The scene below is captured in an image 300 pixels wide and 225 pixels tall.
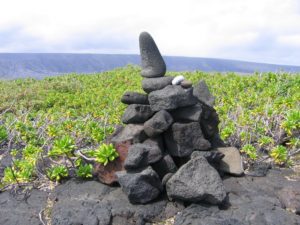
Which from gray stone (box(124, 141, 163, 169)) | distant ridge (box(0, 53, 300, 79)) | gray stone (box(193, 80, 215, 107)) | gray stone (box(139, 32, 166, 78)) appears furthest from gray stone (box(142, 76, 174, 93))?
distant ridge (box(0, 53, 300, 79))

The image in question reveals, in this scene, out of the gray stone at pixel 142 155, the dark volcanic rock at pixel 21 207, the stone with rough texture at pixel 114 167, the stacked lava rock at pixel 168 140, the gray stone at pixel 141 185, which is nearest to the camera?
the stacked lava rock at pixel 168 140

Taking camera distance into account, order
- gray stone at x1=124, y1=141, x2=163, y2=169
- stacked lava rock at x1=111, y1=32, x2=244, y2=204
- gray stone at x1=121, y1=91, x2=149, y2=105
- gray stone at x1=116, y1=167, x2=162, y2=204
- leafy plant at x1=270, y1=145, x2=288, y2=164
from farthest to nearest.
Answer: leafy plant at x1=270, y1=145, x2=288, y2=164 < gray stone at x1=121, y1=91, x2=149, y2=105 < gray stone at x1=124, y1=141, x2=163, y2=169 < gray stone at x1=116, y1=167, x2=162, y2=204 < stacked lava rock at x1=111, y1=32, x2=244, y2=204

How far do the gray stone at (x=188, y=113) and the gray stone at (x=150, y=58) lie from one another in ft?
2.14

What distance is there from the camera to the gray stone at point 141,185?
18.6 feet

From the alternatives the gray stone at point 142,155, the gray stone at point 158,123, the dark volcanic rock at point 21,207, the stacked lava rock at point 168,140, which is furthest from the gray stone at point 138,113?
the dark volcanic rock at point 21,207

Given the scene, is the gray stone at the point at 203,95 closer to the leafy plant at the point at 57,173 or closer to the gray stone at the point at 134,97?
the gray stone at the point at 134,97

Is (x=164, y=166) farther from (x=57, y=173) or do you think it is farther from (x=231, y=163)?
(x=57, y=173)

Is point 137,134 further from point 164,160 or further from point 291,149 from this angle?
point 291,149

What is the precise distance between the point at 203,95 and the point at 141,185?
1877 mm

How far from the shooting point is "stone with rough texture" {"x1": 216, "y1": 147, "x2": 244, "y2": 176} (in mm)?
6359

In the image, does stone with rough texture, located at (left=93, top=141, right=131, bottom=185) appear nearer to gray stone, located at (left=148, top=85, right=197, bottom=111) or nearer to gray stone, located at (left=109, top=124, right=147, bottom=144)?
gray stone, located at (left=109, top=124, right=147, bottom=144)

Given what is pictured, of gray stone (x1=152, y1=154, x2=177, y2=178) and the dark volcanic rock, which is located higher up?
gray stone (x1=152, y1=154, x2=177, y2=178)

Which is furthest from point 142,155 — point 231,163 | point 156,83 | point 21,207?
point 21,207

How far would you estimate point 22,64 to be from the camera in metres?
71.2
